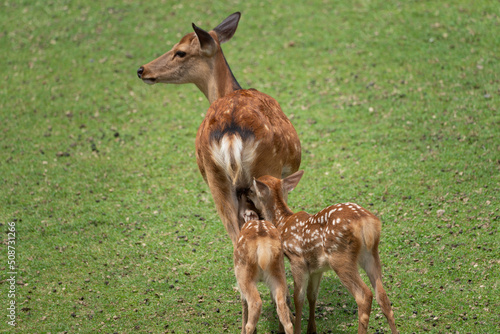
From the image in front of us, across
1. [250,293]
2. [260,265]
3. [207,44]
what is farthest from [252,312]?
[207,44]

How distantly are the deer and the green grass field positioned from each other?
33.2 inches

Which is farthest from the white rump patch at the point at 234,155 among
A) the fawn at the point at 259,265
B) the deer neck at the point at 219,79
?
the deer neck at the point at 219,79

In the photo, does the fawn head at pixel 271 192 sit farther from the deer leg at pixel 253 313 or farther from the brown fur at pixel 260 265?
the deer leg at pixel 253 313

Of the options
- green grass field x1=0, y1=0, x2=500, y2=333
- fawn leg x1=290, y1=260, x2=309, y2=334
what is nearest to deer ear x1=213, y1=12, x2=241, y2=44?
green grass field x1=0, y1=0, x2=500, y2=333

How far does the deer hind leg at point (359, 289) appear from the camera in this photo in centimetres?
458

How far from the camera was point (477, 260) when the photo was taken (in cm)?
615

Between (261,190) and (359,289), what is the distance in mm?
1237

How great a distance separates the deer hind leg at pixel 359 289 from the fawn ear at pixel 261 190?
969mm

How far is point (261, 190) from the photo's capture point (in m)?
5.16

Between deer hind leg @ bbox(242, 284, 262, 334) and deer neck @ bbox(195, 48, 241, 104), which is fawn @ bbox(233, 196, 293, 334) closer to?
deer hind leg @ bbox(242, 284, 262, 334)

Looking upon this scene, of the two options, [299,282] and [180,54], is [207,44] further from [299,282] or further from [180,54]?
[299,282]

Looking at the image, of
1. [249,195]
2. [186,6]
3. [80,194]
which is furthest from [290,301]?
[186,6]

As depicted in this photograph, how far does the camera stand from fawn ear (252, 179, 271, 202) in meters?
5.06

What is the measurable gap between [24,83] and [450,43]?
8.31 meters
